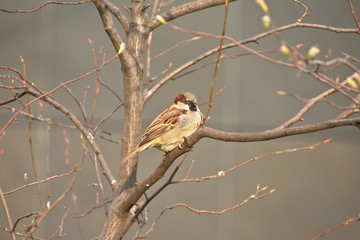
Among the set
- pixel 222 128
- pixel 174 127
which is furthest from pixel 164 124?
pixel 222 128

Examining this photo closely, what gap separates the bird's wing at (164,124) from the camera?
3.20 metres

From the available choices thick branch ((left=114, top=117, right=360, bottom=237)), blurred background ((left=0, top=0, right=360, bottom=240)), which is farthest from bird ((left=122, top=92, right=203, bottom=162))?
blurred background ((left=0, top=0, right=360, bottom=240))

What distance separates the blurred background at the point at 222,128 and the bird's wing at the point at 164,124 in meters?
1.67

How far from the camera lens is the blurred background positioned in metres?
5.07

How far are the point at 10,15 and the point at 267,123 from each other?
117 inches

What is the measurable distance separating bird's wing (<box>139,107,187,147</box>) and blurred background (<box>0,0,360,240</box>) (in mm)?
1669

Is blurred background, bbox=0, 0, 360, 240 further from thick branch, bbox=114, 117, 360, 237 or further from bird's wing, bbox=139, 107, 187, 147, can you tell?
thick branch, bbox=114, 117, 360, 237

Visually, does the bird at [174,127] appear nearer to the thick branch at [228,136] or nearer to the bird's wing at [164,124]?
the bird's wing at [164,124]

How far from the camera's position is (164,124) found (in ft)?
10.8

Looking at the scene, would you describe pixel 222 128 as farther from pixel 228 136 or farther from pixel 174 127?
pixel 228 136

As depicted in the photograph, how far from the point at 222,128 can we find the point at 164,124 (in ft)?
6.11

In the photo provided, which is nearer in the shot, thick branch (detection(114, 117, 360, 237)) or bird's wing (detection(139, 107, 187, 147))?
thick branch (detection(114, 117, 360, 237))

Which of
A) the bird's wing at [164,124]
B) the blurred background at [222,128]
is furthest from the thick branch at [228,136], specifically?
the blurred background at [222,128]

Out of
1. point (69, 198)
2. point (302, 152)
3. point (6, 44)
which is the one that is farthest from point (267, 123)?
point (6, 44)
